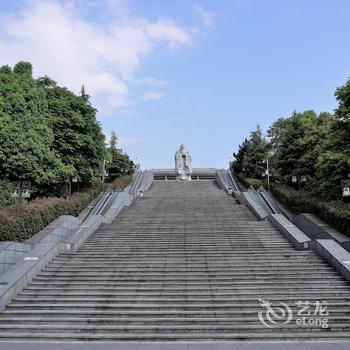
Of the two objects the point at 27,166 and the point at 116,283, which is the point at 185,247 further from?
the point at 27,166

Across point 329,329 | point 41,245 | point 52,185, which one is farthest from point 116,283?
point 52,185

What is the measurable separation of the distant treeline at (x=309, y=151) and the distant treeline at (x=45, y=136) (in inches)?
554

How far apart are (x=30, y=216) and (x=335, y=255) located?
12119mm

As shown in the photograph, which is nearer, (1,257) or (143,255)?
(1,257)

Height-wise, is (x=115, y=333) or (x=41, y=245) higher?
(x=41, y=245)

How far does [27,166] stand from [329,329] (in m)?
16.2

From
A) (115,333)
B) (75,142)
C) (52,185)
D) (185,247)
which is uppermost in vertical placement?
(75,142)

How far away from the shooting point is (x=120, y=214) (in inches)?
921

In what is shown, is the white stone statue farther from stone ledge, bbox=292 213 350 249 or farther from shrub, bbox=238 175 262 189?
stone ledge, bbox=292 213 350 249

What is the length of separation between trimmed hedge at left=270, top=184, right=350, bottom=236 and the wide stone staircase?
2.55 meters

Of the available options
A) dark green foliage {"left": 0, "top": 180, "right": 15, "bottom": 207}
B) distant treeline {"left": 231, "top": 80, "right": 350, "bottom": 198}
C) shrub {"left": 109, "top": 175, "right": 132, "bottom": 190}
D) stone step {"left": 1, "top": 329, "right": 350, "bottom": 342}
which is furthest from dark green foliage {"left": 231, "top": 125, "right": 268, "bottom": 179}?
stone step {"left": 1, "top": 329, "right": 350, "bottom": 342}

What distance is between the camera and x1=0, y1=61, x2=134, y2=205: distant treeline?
20.3 meters

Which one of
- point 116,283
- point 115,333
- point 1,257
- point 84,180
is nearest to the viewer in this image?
point 115,333

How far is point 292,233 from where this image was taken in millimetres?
16625
